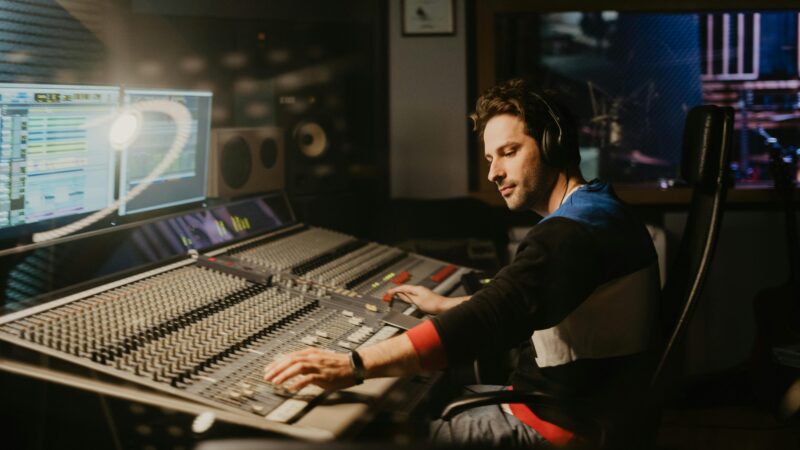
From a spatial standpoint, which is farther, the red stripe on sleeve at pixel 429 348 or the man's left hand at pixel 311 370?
the red stripe on sleeve at pixel 429 348

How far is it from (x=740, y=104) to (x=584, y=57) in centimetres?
69

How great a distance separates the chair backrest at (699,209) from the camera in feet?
5.12


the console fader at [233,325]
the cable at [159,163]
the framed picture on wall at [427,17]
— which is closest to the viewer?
the console fader at [233,325]

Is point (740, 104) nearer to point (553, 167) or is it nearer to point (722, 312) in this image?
point (722, 312)

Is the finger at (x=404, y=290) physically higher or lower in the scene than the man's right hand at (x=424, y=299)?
higher

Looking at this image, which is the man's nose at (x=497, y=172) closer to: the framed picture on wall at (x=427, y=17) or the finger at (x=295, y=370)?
the finger at (x=295, y=370)

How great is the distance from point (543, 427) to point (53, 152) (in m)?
1.09

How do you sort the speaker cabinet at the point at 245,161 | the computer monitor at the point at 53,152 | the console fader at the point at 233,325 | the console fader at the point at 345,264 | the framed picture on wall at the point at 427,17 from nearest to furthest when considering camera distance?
the console fader at the point at 233,325, the computer monitor at the point at 53,152, the console fader at the point at 345,264, the speaker cabinet at the point at 245,161, the framed picture on wall at the point at 427,17

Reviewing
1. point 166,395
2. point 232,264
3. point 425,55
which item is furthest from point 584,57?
point 166,395

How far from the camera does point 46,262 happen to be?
1.49 meters

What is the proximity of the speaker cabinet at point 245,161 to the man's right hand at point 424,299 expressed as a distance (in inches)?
30.9

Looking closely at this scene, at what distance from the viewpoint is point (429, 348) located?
1.34m

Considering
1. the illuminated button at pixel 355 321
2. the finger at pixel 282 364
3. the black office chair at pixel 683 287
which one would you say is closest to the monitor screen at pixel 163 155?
the illuminated button at pixel 355 321

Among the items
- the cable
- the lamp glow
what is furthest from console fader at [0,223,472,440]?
the lamp glow
